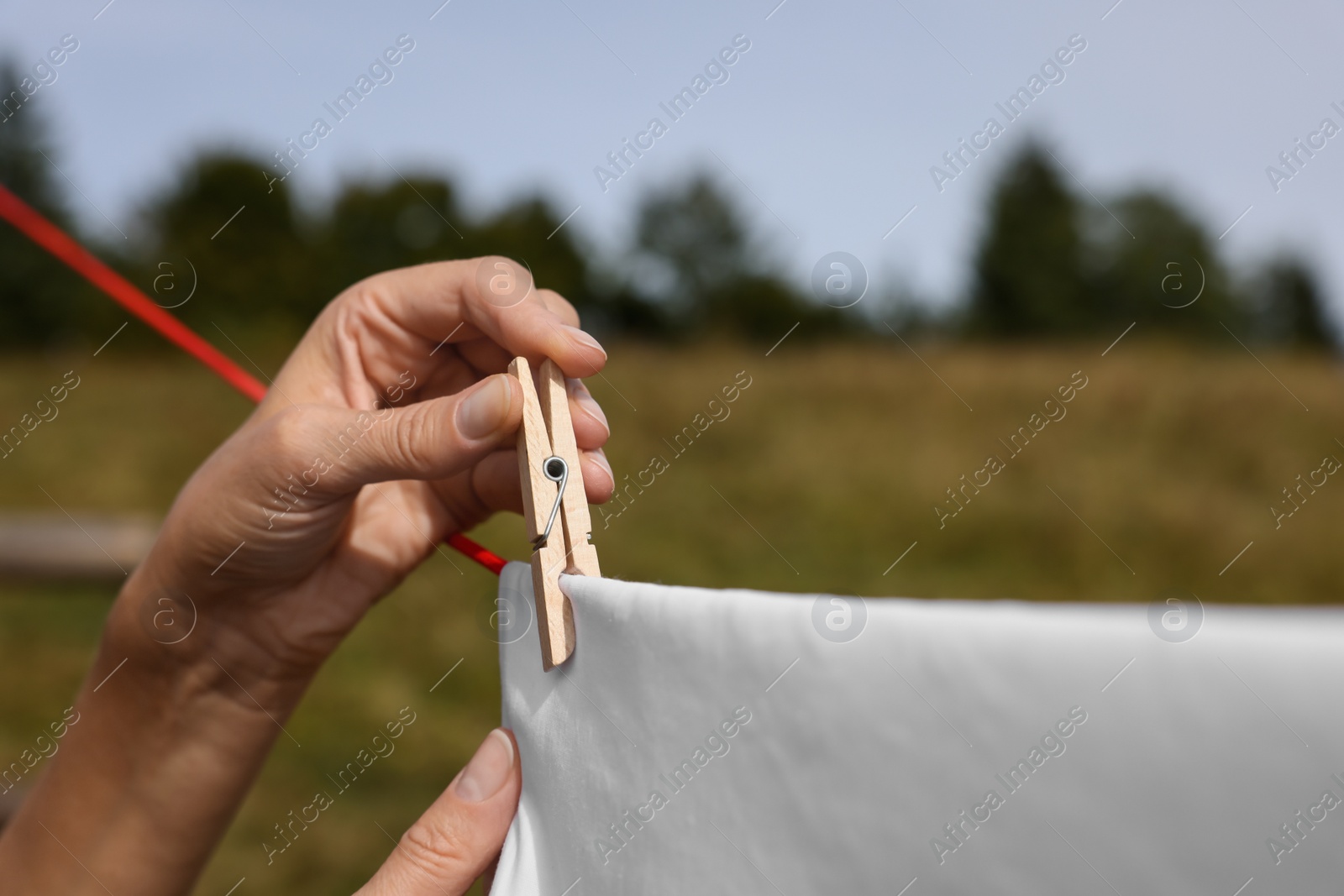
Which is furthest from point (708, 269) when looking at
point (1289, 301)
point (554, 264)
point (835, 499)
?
point (1289, 301)

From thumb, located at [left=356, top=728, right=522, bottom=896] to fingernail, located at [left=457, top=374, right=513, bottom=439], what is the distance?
0.33 m

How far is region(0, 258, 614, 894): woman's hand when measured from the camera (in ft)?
3.71

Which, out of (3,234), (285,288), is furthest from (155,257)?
(3,234)

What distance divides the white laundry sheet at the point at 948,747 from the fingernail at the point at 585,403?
290 mm

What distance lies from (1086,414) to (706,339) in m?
3.32

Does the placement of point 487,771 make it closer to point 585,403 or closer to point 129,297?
point 585,403

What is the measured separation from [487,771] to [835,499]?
541cm

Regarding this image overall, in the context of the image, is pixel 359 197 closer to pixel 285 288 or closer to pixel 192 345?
pixel 285 288

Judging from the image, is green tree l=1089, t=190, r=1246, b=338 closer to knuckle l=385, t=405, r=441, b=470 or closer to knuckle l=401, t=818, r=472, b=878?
knuckle l=385, t=405, r=441, b=470

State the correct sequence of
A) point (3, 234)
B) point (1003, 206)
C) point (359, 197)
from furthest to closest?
point (3, 234) < point (1003, 206) < point (359, 197)

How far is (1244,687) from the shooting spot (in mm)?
427

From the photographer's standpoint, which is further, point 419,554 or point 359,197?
point 359,197

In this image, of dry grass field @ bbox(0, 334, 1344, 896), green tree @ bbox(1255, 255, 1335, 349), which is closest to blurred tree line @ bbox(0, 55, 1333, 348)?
dry grass field @ bbox(0, 334, 1344, 896)

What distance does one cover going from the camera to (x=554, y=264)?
14555 millimetres
